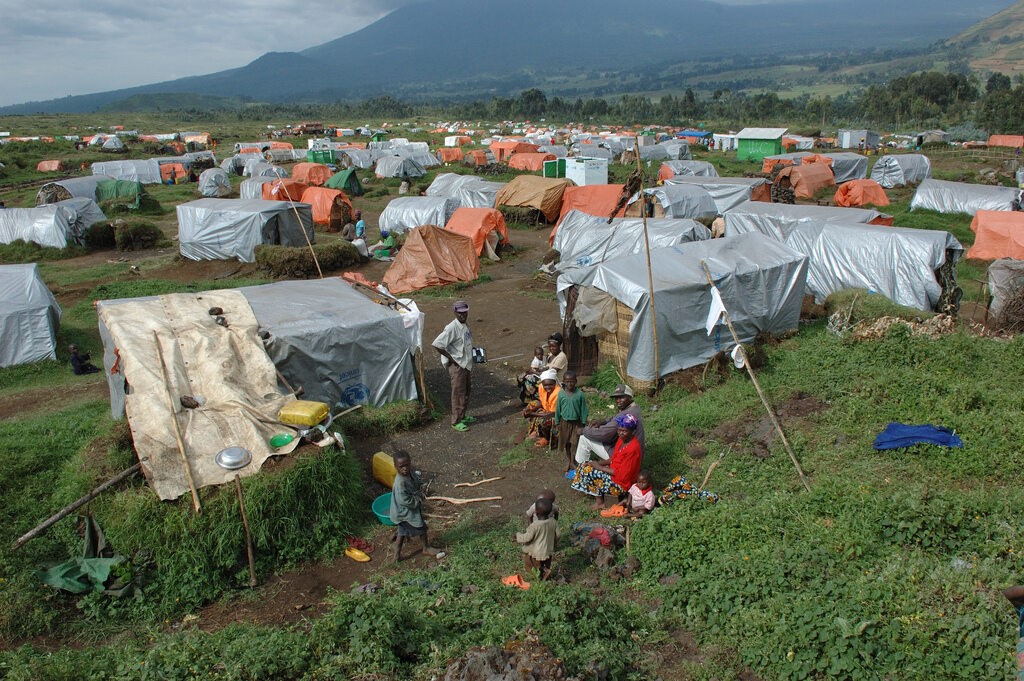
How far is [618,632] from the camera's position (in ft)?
19.2

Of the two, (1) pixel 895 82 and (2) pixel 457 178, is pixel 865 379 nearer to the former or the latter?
(2) pixel 457 178

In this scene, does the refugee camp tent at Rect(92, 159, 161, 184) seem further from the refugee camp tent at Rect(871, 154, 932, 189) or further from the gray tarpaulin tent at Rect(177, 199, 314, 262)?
the refugee camp tent at Rect(871, 154, 932, 189)

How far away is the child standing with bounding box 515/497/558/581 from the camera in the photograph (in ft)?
22.4

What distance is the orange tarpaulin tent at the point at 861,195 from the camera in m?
29.5

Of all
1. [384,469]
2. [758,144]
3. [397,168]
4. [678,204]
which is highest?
[397,168]

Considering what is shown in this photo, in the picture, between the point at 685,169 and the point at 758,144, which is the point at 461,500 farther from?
the point at 758,144

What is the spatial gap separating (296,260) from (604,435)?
15.4 m

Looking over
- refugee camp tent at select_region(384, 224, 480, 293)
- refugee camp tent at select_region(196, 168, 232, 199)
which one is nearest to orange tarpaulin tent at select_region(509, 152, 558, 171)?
refugee camp tent at select_region(196, 168, 232, 199)

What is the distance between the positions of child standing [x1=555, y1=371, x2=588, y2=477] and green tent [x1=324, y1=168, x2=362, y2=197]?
3162 cm

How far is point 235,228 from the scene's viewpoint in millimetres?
22734

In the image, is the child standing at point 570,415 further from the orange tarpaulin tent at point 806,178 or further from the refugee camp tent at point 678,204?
the orange tarpaulin tent at point 806,178

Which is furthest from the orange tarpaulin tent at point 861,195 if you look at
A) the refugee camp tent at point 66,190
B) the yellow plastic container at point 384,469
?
the refugee camp tent at point 66,190

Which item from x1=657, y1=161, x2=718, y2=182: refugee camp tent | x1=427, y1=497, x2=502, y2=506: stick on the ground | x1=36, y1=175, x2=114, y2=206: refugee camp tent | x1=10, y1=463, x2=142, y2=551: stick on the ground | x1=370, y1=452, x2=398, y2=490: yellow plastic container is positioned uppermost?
x1=36, y1=175, x2=114, y2=206: refugee camp tent

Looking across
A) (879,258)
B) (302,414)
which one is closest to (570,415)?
(302,414)
